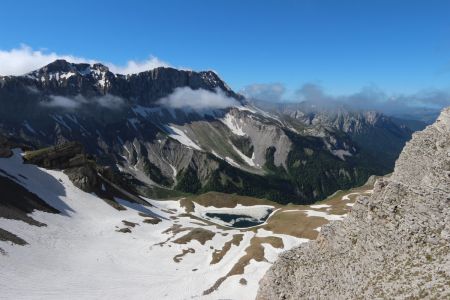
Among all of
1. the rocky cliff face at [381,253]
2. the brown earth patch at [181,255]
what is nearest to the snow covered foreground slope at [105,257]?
the brown earth patch at [181,255]

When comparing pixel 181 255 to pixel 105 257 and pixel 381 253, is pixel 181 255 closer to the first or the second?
pixel 105 257

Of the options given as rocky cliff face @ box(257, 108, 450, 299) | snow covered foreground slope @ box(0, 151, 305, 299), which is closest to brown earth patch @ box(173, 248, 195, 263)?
snow covered foreground slope @ box(0, 151, 305, 299)

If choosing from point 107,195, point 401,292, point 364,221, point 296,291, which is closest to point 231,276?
point 296,291

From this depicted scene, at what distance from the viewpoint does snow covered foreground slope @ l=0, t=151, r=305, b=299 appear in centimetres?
6356

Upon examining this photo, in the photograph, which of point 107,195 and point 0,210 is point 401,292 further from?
point 107,195

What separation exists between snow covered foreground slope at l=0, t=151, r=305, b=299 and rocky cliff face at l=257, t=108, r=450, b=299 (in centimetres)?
2617

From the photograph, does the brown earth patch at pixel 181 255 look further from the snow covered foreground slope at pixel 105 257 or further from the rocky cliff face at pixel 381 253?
the rocky cliff face at pixel 381 253

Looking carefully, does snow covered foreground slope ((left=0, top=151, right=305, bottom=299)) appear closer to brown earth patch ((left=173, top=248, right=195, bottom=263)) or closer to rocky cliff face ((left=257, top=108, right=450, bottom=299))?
brown earth patch ((left=173, top=248, right=195, bottom=263))

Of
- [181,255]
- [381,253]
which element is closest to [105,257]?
[181,255]

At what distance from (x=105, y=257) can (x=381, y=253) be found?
216 ft

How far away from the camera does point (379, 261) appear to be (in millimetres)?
31391

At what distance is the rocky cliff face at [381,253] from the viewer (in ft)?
91.1

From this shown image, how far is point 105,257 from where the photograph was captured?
8462 cm

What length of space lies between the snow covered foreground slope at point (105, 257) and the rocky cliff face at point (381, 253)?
85.9ft
